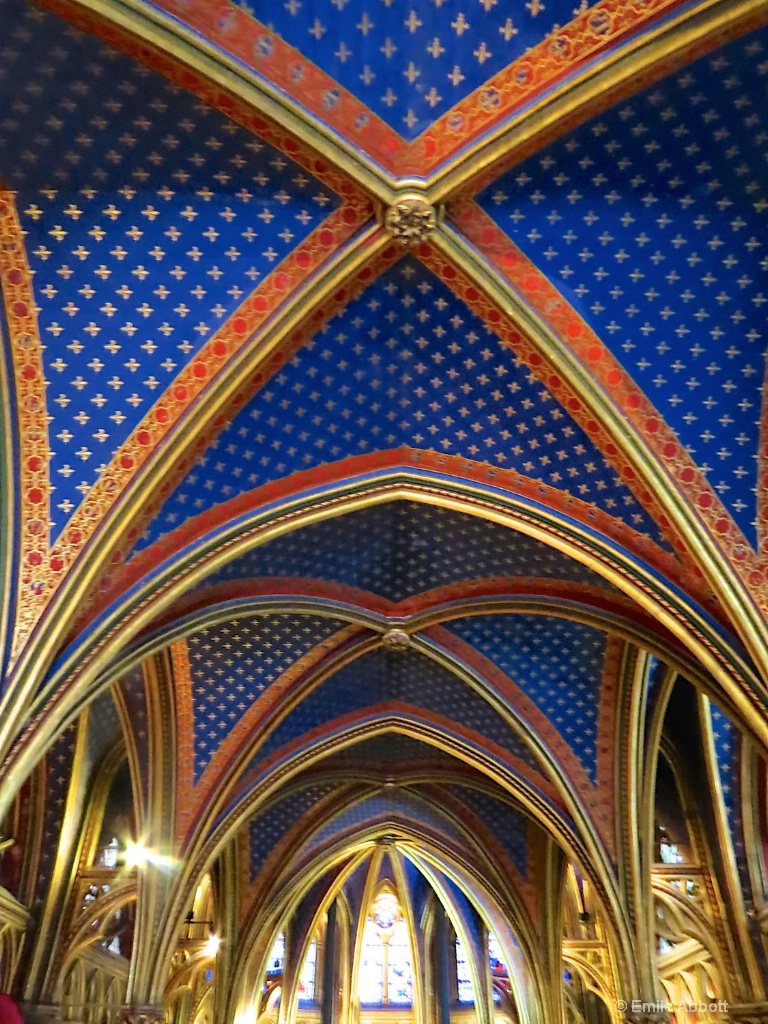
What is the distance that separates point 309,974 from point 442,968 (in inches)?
148

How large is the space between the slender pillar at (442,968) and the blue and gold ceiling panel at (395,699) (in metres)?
13.5

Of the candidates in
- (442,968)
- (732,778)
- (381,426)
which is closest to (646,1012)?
(732,778)

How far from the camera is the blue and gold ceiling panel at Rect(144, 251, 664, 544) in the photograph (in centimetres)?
826

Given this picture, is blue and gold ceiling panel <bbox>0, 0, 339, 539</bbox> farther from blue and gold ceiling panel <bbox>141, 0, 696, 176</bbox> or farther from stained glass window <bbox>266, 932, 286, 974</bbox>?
stained glass window <bbox>266, 932, 286, 974</bbox>

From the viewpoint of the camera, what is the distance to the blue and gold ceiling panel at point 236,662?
11.9 metres

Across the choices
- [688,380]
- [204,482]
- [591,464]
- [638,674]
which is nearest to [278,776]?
[638,674]

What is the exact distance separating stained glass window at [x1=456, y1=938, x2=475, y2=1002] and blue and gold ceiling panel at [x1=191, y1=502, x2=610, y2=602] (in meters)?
17.2

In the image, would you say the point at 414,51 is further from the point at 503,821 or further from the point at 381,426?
the point at 503,821

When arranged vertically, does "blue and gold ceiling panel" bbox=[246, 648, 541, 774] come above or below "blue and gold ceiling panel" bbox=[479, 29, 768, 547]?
below

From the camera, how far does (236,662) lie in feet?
40.4

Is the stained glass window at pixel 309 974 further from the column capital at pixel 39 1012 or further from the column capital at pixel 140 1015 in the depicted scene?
the column capital at pixel 140 1015

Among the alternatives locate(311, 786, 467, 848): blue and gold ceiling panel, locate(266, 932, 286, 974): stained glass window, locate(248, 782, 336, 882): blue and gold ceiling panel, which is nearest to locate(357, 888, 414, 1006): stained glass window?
locate(266, 932, 286, 974): stained glass window

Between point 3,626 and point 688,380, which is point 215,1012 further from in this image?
point 688,380

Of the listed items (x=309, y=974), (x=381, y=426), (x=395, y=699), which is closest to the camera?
(x=381, y=426)
